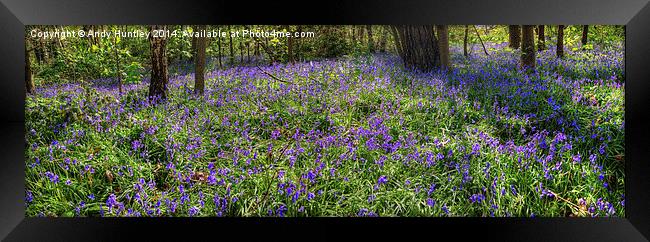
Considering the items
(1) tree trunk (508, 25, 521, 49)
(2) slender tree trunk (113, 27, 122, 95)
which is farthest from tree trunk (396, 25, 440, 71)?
(2) slender tree trunk (113, 27, 122, 95)

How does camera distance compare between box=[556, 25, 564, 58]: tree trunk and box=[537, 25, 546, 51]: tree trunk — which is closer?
box=[556, 25, 564, 58]: tree trunk

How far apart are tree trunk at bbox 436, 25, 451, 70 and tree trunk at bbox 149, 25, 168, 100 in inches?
89.6

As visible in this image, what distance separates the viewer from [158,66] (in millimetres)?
3770

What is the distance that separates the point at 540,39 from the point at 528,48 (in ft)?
0.43

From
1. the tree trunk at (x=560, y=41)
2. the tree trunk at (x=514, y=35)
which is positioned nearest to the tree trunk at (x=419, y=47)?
the tree trunk at (x=514, y=35)

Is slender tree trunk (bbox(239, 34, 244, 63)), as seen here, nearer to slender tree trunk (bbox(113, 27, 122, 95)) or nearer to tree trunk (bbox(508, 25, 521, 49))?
slender tree trunk (bbox(113, 27, 122, 95))

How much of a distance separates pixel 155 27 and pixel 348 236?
226 cm

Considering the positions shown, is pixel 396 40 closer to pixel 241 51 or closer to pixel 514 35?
pixel 514 35

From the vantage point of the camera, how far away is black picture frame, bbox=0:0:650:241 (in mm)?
3352
